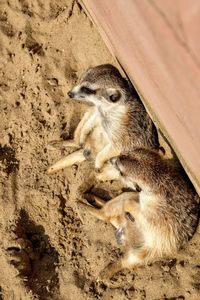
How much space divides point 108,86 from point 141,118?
327 mm

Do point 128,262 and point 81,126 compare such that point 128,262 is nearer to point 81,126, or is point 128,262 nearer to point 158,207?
point 158,207

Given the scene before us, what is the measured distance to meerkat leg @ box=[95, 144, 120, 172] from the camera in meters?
3.55

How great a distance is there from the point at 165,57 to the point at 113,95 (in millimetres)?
834

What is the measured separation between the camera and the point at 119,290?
10.9ft

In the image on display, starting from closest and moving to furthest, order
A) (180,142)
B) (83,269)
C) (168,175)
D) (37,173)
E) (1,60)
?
(180,142) < (168,175) < (83,269) < (37,173) < (1,60)

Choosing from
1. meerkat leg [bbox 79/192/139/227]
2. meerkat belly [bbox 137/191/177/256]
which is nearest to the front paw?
meerkat leg [bbox 79/192/139/227]

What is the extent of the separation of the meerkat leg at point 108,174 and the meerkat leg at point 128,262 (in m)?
0.51

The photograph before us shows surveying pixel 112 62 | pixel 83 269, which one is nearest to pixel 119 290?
pixel 83 269

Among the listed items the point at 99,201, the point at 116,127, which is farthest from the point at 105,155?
the point at 99,201

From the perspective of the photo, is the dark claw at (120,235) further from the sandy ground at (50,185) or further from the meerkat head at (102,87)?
the meerkat head at (102,87)

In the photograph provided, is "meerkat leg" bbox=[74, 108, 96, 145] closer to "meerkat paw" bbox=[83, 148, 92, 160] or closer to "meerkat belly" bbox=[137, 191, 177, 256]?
"meerkat paw" bbox=[83, 148, 92, 160]

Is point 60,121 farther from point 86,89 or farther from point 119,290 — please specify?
point 119,290

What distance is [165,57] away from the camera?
2.61 meters

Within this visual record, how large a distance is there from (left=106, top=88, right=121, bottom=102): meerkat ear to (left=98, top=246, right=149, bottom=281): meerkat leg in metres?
0.98
